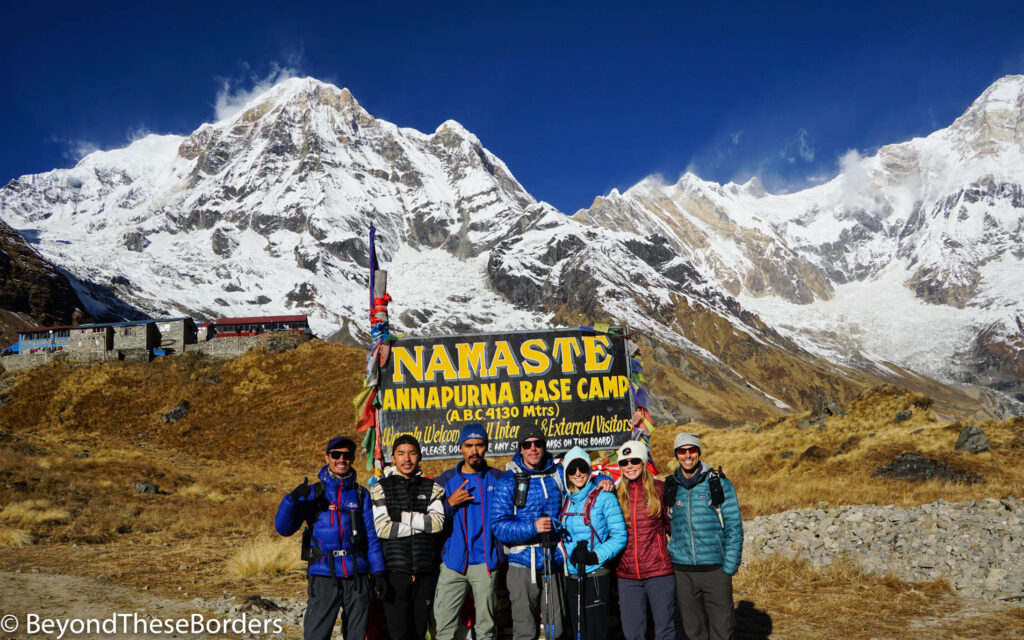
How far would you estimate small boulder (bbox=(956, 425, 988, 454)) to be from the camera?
20.4 meters

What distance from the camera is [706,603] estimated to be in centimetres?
645

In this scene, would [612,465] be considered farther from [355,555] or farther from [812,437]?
[812,437]

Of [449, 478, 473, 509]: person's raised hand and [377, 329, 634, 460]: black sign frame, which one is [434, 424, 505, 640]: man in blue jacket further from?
[377, 329, 634, 460]: black sign frame

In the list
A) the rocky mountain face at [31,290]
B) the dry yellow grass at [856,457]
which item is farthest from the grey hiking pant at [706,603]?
the rocky mountain face at [31,290]

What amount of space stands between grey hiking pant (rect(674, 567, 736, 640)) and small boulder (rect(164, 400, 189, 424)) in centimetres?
4679

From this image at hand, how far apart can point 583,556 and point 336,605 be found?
103 inches

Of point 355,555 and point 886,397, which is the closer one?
point 355,555

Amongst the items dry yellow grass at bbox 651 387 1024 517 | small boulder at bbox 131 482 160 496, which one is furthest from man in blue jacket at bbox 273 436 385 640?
small boulder at bbox 131 482 160 496

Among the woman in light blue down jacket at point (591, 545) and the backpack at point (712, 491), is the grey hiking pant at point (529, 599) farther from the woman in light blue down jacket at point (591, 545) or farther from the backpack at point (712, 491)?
the backpack at point (712, 491)

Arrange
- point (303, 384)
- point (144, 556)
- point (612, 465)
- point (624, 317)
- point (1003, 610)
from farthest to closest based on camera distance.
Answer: point (624, 317) < point (303, 384) < point (144, 556) < point (612, 465) < point (1003, 610)

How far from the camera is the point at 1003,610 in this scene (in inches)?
350

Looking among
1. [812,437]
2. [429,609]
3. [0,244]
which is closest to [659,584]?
[429,609]

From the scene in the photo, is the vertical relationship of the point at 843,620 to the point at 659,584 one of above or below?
Result: below

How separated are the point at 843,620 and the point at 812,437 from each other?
73.4 ft
